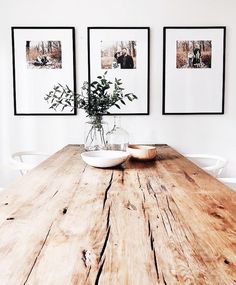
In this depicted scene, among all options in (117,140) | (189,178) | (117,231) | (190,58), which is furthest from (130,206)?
(190,58)

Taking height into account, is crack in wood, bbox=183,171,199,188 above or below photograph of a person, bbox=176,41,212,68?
below

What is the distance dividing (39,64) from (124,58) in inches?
30.2

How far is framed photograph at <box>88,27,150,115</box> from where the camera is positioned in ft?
10.0

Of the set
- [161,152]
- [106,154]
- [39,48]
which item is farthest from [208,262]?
[39,48]

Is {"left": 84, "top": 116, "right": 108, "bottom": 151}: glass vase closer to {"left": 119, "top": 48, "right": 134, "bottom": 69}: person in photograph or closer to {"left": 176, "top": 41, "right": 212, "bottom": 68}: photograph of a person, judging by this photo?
{"left": 119, "top": 48, "right": 134, "bottom": 69}: person in photograph

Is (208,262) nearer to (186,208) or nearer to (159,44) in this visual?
(186,208)

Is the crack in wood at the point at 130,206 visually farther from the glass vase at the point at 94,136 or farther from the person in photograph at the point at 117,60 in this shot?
the person in photograph at the point at 117,60

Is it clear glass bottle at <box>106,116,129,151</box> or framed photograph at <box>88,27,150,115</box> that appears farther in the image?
framed photograph at <box>88,27,150,115</box>

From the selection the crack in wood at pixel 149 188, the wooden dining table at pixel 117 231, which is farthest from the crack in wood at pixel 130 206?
the crack in wood at pixel 149 188

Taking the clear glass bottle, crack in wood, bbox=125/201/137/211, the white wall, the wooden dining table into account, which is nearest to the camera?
the wooden dining table

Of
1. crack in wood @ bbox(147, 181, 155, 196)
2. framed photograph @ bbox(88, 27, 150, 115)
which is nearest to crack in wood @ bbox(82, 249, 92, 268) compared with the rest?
crack in wood @ bbox(147, 181, 155, 196)

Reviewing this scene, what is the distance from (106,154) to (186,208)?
991 mm

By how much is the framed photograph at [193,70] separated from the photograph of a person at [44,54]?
0.97 m

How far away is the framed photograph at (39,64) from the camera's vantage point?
3.05 meters
